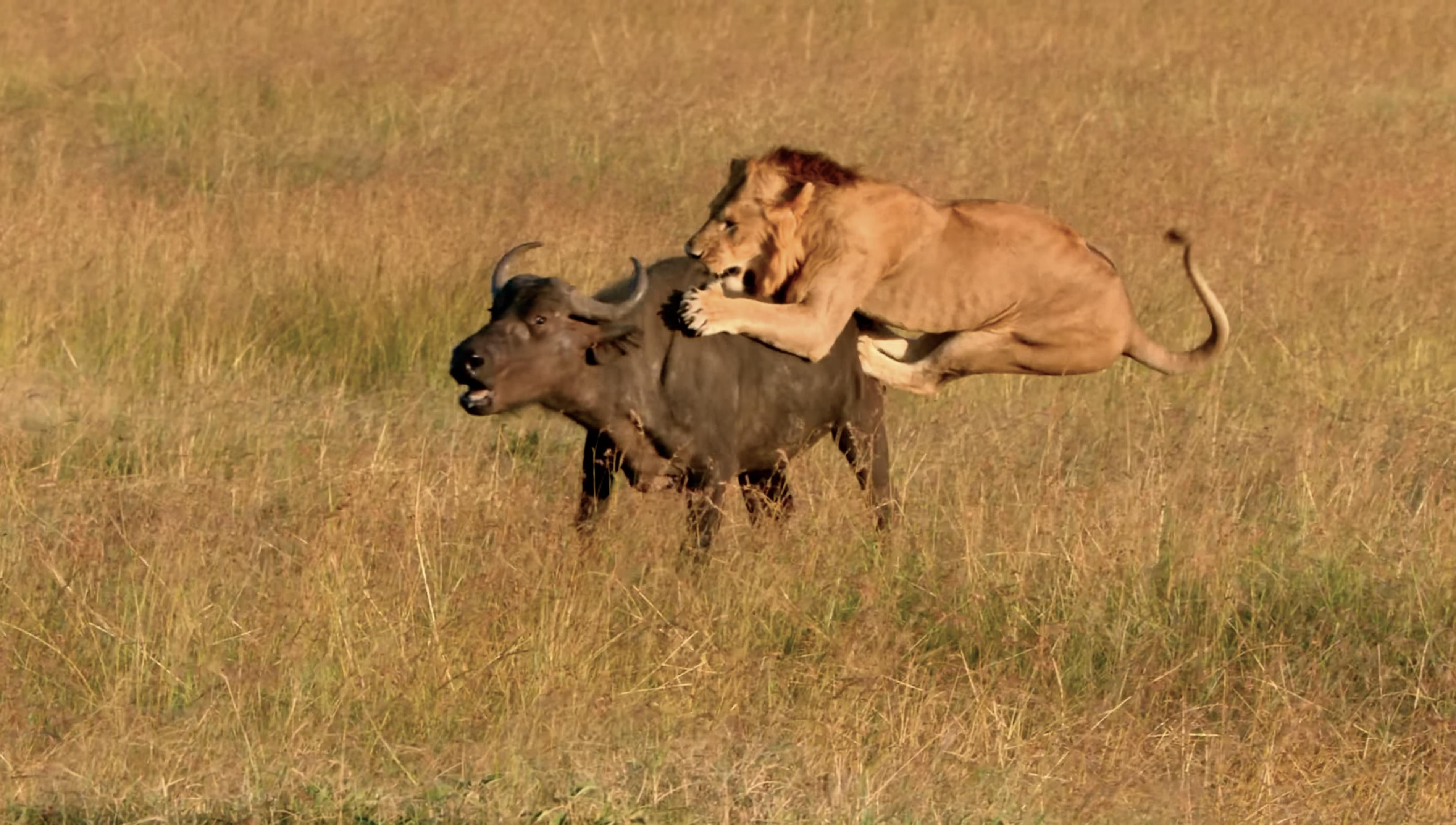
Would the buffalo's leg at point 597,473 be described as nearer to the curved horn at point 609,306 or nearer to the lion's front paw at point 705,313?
the curved horn at point 609,306

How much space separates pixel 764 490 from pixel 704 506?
77 cm

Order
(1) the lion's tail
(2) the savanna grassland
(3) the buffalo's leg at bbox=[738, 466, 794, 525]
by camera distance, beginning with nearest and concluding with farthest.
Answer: (2) the savanna grassland, (1) the lion's tail, (3) the buffalo's leg at bbox=[738, 466, 794, 525]

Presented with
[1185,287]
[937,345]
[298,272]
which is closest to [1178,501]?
[937,345]

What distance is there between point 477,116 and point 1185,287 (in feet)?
14.6

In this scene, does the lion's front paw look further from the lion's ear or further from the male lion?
the lion's ear

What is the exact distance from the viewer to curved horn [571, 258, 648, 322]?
258 inches

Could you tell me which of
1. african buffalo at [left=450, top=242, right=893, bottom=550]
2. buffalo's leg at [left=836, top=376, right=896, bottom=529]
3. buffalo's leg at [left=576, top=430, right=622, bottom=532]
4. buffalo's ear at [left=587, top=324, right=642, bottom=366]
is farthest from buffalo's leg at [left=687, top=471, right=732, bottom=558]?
buffalo's leg at [left=836, top=376, right=896, bottom=529]

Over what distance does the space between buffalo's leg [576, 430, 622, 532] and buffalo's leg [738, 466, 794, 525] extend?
1.74 ft

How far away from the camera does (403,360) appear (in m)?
8.98

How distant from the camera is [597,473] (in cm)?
685

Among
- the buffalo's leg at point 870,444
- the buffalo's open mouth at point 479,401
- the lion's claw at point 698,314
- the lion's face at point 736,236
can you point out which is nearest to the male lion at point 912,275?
the lion's face at point 736,236

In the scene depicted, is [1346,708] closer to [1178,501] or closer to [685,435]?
[1178,501]

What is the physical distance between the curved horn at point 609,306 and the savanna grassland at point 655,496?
0.58 metres

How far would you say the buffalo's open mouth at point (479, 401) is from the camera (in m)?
6.32
